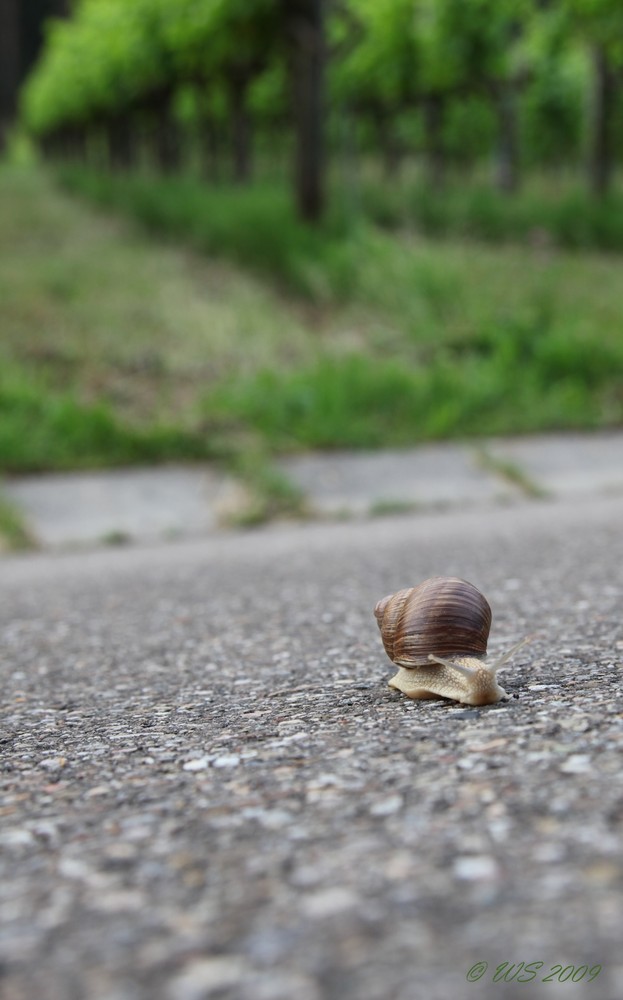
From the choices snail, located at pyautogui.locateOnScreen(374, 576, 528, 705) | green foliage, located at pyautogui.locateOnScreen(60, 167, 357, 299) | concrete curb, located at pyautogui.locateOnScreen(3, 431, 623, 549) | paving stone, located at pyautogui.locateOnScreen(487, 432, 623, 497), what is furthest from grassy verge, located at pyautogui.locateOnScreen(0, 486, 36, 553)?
green foliage, located at pyautogui.locateOnScreen(60, 167, 357, 299)

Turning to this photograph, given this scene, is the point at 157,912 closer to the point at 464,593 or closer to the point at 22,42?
the point at 464,593

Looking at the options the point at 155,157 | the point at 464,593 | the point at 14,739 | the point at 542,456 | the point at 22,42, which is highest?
the point at 22,42

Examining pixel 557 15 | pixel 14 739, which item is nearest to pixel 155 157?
pixel 557 15

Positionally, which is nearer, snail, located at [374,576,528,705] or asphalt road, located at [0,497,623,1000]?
asphalt road, located at [0,497,623,1000]

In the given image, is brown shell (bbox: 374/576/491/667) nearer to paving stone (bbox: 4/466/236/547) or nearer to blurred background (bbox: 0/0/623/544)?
paving stone (bbox: 4/466/236/547)

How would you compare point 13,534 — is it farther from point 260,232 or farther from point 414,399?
point 260,232

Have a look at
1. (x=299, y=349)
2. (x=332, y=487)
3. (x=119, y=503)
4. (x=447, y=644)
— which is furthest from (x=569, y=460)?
(x=447, y=644)
